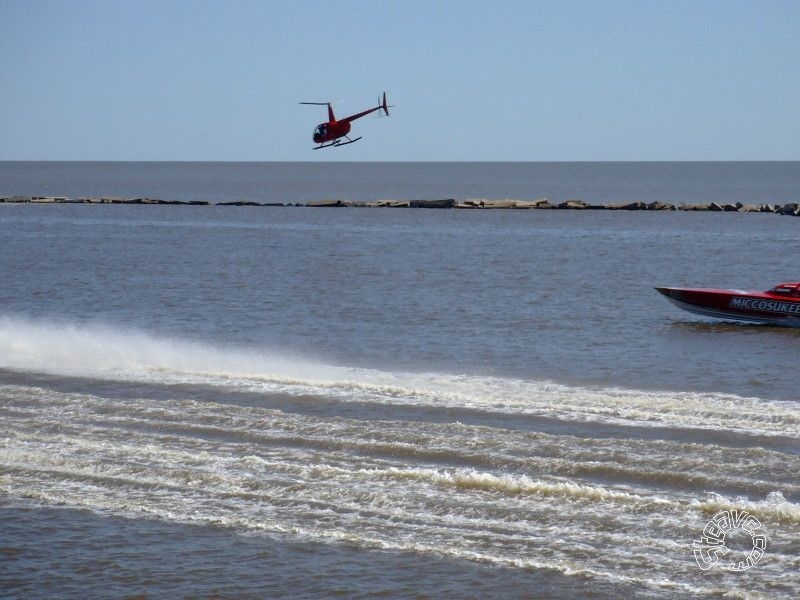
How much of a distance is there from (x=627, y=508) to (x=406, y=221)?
2802 inches

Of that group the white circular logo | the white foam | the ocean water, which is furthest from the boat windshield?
the white circular logo

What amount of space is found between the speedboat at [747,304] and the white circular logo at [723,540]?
62.4 feet

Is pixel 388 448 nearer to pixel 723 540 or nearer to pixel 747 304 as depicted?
pixel 723 540

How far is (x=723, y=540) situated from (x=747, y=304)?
66.2 feet

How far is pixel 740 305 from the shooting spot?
2973 cm

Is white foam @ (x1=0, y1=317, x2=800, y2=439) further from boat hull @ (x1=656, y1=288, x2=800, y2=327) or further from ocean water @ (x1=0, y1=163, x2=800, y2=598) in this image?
boat hull @ (x1=656, y1=288, x2=800, y2=327)

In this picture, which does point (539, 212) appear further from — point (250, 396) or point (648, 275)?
point (250, 396)

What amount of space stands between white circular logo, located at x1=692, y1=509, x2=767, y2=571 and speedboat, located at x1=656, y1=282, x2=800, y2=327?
19.0 m

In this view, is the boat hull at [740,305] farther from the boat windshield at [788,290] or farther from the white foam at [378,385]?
the white foam at [378,385]

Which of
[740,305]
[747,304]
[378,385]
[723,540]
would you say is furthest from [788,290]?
[723,540]

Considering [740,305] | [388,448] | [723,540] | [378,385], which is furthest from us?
[740,305]

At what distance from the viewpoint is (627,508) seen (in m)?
11.4

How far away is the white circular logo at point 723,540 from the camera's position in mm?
9945

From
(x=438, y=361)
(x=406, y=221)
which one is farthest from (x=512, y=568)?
(x=406, y=221)
